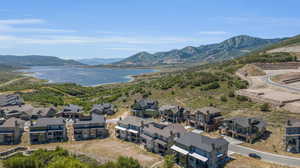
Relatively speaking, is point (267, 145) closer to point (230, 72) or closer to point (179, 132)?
point (179, 132)

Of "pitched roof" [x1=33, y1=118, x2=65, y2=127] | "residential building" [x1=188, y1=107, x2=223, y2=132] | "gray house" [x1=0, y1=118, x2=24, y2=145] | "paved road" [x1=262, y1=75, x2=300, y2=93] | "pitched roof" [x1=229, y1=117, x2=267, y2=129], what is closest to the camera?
"pitched roof" [x1=229, y1=117, x2=267, y2=129]

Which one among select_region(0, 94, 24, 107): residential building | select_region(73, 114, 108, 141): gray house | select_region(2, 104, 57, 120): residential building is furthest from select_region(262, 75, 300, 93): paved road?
select_region(0, 94, 24, 107): residential building

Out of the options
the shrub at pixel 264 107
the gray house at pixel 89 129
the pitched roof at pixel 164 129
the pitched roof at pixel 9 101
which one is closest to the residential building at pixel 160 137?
the pitched roof at pixel 164 129

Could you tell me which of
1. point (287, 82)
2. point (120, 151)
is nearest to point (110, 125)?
point (120, 151)

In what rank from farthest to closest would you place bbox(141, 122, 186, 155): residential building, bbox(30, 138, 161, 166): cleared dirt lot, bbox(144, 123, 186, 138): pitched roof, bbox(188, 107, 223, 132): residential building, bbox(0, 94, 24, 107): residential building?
1. bbox(0, 94, 24, 107): residential building
2. bbox(188, 107, 223, 132): residential building
3. bbox(144, 123, 186, 138): pitched roof
4. bbox(141, 122, 186, 155): residential building
5. bbox(30, 138, 161, 166): cleared dirt lot

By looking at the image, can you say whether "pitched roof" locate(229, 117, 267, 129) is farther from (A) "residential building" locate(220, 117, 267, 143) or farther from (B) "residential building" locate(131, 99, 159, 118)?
(B) "residential building" locate(131, 99, 159, 118)

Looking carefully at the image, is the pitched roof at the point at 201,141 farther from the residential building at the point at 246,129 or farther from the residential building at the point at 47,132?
the residential building at the point at 47,132
